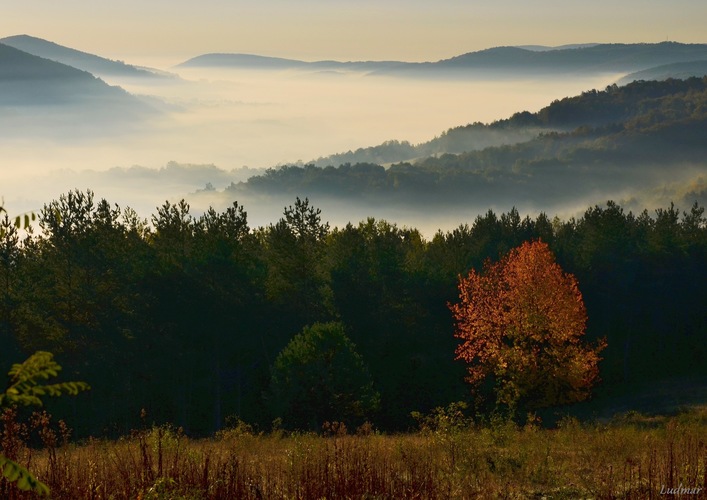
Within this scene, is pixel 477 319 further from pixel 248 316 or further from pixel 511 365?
pixel 248 316

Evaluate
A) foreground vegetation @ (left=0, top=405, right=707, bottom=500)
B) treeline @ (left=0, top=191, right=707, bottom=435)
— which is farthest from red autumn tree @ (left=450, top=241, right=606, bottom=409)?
foreground vegetation @ (left=0, top=405, right=707, bottom=500)

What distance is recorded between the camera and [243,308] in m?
59.2

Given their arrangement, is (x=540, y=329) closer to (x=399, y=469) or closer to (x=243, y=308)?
(x=243, y=308)

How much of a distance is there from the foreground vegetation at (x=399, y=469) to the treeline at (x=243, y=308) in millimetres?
29396

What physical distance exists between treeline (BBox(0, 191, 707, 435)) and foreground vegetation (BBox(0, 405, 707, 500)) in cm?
2940

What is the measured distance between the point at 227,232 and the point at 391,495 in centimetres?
5763

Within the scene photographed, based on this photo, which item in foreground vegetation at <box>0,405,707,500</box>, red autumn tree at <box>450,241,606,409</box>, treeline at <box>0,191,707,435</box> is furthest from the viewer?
treeline at <box>0,191,707,435</box>

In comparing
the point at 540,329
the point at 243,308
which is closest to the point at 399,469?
the point at 540,329

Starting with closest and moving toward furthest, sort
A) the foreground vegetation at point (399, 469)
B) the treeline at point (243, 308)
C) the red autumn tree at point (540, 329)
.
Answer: the foreground vegetation at point (399, 469) < the red autumn tree at point (540, 329) < the treeline at point (243, 308)

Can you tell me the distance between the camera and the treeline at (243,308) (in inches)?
2122

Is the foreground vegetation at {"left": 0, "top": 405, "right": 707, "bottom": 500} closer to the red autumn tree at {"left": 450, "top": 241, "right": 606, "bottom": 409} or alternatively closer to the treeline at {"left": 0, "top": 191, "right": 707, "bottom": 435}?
the red autumn tree at {"left": 450, "top": 241, "right": 606, "bottom": 409}

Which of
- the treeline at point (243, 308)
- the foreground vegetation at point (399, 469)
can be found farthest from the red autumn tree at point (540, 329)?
the foreground vegetation at point (399, 469)

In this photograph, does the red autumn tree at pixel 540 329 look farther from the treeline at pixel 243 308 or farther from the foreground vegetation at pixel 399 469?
the foreground vegetation at pixel 399 469

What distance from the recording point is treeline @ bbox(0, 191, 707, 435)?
5391 centimetres
